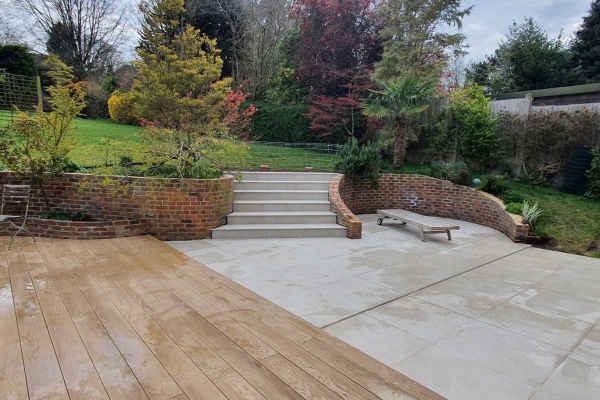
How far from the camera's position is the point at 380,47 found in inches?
450

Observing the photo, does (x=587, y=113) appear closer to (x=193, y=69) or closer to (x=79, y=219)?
(x=193, y=69)

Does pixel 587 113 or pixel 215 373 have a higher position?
pixel 587 113

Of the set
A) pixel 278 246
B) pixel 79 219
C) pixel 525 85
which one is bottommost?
pixel 278 246

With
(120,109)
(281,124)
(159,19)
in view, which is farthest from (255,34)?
(159,19)

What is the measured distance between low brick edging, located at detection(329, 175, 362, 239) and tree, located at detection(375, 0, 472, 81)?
4.70 m

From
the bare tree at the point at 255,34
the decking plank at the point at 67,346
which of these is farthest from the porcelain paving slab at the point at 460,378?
the bare tree at the point at 255,34

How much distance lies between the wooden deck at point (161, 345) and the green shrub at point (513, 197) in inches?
231

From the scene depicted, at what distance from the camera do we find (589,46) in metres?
15.8

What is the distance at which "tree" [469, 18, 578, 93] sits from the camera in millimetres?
15250

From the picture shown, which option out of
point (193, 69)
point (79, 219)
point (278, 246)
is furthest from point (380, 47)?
point (79, 219)

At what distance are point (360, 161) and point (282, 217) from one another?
2.47 m

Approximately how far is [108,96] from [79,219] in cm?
1303

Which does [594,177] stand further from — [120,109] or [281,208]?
[120,109]

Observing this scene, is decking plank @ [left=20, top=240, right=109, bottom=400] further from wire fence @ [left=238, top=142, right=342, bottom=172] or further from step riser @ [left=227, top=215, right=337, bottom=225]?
wire fence @ [left=238, top=142, right=342, bottom=172]
